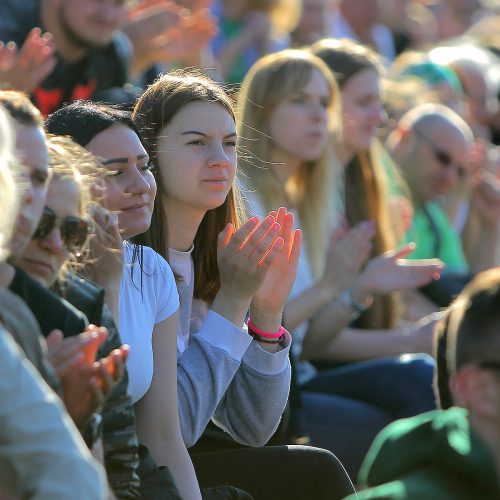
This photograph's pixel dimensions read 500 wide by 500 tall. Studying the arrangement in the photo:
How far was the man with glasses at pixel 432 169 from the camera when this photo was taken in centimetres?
573

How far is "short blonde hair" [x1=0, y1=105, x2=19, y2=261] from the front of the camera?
192cm

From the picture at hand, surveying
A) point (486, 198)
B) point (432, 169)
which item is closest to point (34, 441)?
point (432, 169)

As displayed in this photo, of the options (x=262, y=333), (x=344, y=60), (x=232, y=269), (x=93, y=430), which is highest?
(x=93, y=430)

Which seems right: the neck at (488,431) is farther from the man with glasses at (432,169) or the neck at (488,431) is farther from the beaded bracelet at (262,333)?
the man with glasses at (432,169)

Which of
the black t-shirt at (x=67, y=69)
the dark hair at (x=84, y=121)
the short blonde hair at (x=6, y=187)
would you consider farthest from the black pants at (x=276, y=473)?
the black t-shirt at (x=67, y=69)

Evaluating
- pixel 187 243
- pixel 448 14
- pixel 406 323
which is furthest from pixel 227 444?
pixel 448 14

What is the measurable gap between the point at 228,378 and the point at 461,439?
3.39 feet

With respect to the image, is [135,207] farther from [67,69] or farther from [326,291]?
[67,69]

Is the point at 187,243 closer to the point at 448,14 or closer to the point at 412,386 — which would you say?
the point at 412,386

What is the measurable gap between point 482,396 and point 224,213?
149 centimetres

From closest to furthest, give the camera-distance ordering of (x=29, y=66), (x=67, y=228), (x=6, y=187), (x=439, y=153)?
(x=6, y=187), (x=67, y=228), (x=29, y=66), (x=439, y=153)

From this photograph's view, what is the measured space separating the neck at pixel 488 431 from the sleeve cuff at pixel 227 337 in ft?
3.24

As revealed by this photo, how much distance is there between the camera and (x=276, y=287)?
121 inches

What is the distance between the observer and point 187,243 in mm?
3266
